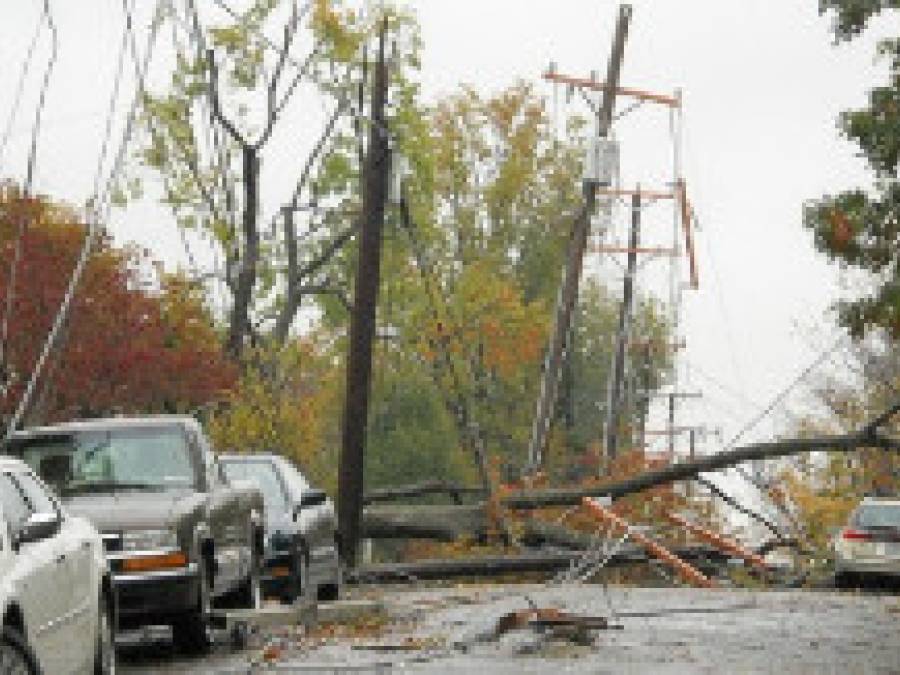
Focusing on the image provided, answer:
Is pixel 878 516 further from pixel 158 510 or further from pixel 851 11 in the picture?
pixel 158 510

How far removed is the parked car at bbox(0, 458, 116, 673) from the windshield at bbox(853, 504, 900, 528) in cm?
2308

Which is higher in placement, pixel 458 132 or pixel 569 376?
pixel 458 132

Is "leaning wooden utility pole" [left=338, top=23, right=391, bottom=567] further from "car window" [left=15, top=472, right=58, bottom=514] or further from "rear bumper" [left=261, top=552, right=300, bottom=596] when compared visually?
"car window" [left=15, top=472, right=58, bottom=514]

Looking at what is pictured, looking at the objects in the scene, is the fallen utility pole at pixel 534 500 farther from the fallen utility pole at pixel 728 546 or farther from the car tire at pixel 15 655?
the car tire at pixel 15 655

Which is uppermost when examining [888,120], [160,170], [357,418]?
[160,170]

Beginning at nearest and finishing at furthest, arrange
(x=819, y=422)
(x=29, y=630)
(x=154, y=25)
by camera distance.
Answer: (x=29, y=630) → (x=154, y=25) → (x=819, y=422)

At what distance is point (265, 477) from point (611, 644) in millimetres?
6636

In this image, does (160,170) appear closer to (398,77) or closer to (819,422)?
(398,77)

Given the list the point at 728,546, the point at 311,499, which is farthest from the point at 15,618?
the point at 728,546

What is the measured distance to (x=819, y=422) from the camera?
86.2 meters

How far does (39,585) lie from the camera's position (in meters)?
10.9

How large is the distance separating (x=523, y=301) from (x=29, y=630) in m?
68.6

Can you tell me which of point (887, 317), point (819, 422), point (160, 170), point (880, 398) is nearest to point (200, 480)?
point (887, 317)

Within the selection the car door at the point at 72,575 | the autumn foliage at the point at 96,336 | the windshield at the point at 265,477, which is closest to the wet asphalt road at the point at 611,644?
the windshield at the point at 265,477
